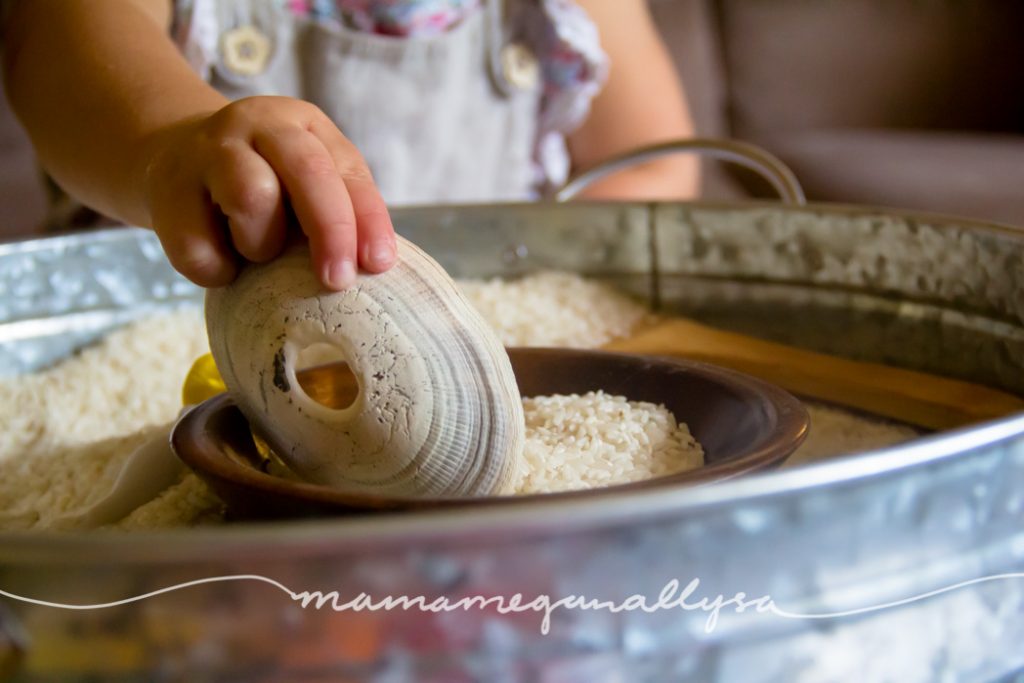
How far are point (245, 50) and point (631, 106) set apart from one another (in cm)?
47

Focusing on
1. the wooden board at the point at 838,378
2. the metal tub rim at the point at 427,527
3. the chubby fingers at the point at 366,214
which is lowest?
the wooden board at the point at 838,378

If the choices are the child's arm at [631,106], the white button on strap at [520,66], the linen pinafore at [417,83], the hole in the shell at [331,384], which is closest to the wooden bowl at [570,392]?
the hole in the shell at [331,384]

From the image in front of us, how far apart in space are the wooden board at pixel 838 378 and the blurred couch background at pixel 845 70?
149 centimetres

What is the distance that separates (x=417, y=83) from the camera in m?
1.05

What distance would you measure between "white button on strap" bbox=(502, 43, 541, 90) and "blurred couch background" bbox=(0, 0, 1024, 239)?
1.13 metres

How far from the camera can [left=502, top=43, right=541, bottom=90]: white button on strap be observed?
1091 mm

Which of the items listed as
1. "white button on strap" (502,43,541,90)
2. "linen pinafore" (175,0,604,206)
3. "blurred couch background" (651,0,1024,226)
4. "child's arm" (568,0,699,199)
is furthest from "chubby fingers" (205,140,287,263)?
"blurred couch background" (651,0,1024,226)

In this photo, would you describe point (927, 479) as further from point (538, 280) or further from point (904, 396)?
point (538, 280)

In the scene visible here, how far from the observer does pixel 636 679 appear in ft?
0.92

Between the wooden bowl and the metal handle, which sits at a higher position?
the metal handle

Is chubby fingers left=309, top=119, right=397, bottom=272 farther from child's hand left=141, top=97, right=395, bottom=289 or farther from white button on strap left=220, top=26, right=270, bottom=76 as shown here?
white button on strap left=220, top=26, right=270, bottom=76

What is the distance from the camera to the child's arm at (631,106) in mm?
1233

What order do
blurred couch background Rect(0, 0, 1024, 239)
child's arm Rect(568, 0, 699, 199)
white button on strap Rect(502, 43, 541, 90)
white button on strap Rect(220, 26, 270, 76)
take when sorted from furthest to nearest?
blurred couch background Rect(0, 0, 1024, 239) → child's arm Rect(568, 0, 699, 199) → white button on strap Rect(502, 43, 541, 90) → white button on strap Rect(220, 26, 270, 76)

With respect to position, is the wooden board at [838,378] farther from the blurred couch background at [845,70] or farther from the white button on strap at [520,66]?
the blurred couch background at [845,70]
